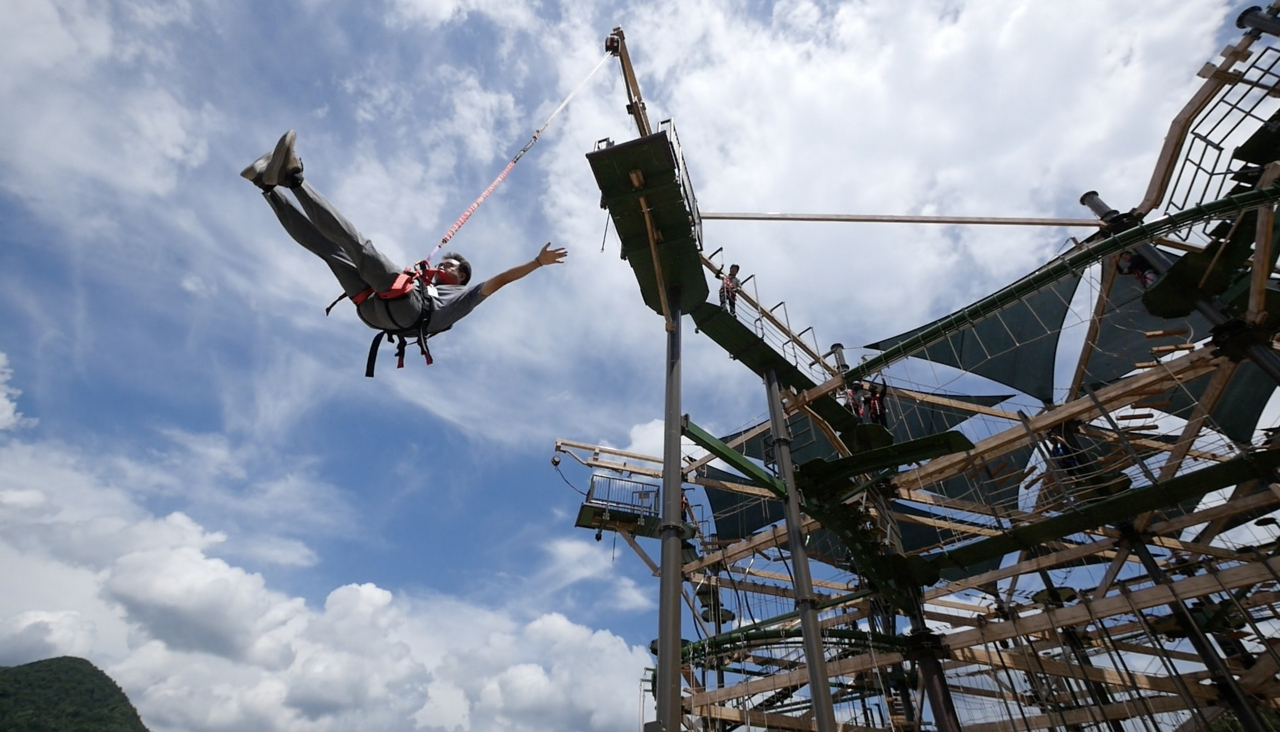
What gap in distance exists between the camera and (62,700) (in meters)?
66.8

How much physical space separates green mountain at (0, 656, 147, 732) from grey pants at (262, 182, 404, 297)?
85.9m

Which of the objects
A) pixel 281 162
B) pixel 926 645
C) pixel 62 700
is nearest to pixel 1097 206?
pixel 926 645

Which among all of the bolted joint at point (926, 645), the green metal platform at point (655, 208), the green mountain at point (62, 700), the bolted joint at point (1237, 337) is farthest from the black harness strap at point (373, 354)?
the green mountain at point (62, 700)

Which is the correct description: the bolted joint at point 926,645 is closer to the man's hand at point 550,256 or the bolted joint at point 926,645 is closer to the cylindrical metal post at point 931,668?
the cylindrical metal post at point 931,668

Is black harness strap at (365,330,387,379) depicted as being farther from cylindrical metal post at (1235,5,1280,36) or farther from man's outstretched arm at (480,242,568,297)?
cylindrical metal post at (1235,5,1280,36)

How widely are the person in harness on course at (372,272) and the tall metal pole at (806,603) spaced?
18.2ft

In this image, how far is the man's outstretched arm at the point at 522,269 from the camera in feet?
18.1

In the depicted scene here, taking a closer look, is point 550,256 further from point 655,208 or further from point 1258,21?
point 1258,21

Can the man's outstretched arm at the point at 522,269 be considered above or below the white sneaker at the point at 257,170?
above

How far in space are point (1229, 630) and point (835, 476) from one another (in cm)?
1122

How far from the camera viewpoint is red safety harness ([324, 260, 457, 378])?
5223mm

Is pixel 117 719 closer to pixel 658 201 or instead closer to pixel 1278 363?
pixel 658 201

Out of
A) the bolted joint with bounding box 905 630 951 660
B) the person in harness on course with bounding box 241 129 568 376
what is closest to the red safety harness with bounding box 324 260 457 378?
the person in harness on course with bounding box 241 129 568 376

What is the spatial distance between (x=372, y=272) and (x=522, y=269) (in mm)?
1281
